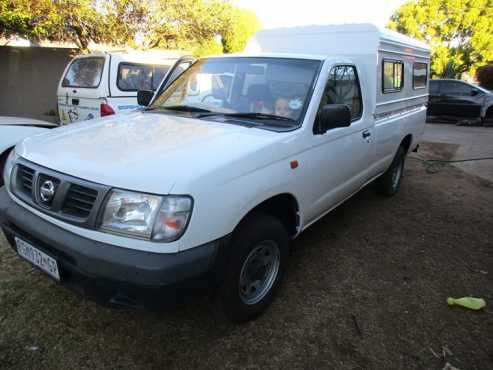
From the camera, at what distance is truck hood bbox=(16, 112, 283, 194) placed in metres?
1.92

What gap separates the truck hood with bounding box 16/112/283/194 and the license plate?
0.49m

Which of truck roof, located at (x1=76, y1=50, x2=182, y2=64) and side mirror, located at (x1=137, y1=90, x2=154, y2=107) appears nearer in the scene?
side mirror, located at (x1=137, y1=90, x2=154, y2=107)

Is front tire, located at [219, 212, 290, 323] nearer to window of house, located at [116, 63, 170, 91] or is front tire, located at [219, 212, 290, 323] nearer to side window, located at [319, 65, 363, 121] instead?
side window, located at [319, 65, 363, 121]

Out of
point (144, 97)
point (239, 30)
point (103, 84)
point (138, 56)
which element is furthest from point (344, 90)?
point (239, 30)

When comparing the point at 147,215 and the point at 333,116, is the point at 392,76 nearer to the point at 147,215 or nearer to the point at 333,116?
the point at 333,116

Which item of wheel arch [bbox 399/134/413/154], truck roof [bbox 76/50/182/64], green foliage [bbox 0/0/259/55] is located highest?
green foliage [bbox 0/0/259/55]

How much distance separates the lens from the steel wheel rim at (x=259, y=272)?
2.49 meters

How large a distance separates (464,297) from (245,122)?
2.24m

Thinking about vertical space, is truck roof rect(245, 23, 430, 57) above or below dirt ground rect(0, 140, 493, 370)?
above

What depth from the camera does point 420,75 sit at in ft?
19.0

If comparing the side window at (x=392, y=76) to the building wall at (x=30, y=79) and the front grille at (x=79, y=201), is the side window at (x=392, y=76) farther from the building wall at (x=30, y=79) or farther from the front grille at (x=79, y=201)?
the building wall at (x=30, y=79)

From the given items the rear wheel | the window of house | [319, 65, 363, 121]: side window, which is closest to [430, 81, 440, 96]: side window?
the rear wheel

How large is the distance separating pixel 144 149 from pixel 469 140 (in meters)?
10.9

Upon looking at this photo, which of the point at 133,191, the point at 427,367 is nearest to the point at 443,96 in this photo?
the point at 427,367
